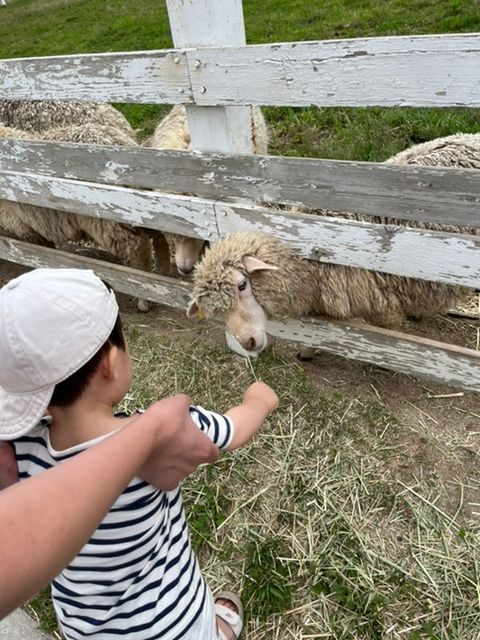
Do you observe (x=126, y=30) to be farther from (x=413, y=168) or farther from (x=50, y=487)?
(x=50, y=487)

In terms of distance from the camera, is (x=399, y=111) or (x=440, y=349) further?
(x=399, y=111)

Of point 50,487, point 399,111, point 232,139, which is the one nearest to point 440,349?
point 232,139

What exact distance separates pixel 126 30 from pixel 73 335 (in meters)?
12.7

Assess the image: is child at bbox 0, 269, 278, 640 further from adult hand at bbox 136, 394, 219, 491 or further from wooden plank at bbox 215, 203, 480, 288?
wooden plank at bbox 215, 203, 480, 288

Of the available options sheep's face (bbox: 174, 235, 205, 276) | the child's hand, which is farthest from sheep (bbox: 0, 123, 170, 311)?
the child's hand

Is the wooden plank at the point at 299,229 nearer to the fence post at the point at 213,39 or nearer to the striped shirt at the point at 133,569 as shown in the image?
the fence post at the point at 213,39

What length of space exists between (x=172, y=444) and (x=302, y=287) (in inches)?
71.7

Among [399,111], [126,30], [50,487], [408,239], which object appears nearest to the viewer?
[50,487]

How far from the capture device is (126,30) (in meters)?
12.1

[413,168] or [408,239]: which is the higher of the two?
[413,168]

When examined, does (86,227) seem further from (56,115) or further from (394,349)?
(394,349)

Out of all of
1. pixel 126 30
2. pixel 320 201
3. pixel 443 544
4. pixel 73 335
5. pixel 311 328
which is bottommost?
pixel 443 544

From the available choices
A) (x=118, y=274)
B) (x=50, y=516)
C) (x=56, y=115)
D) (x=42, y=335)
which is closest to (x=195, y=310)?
(x=118, y=274)

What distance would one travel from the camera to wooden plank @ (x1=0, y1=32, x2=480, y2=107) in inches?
72.9
